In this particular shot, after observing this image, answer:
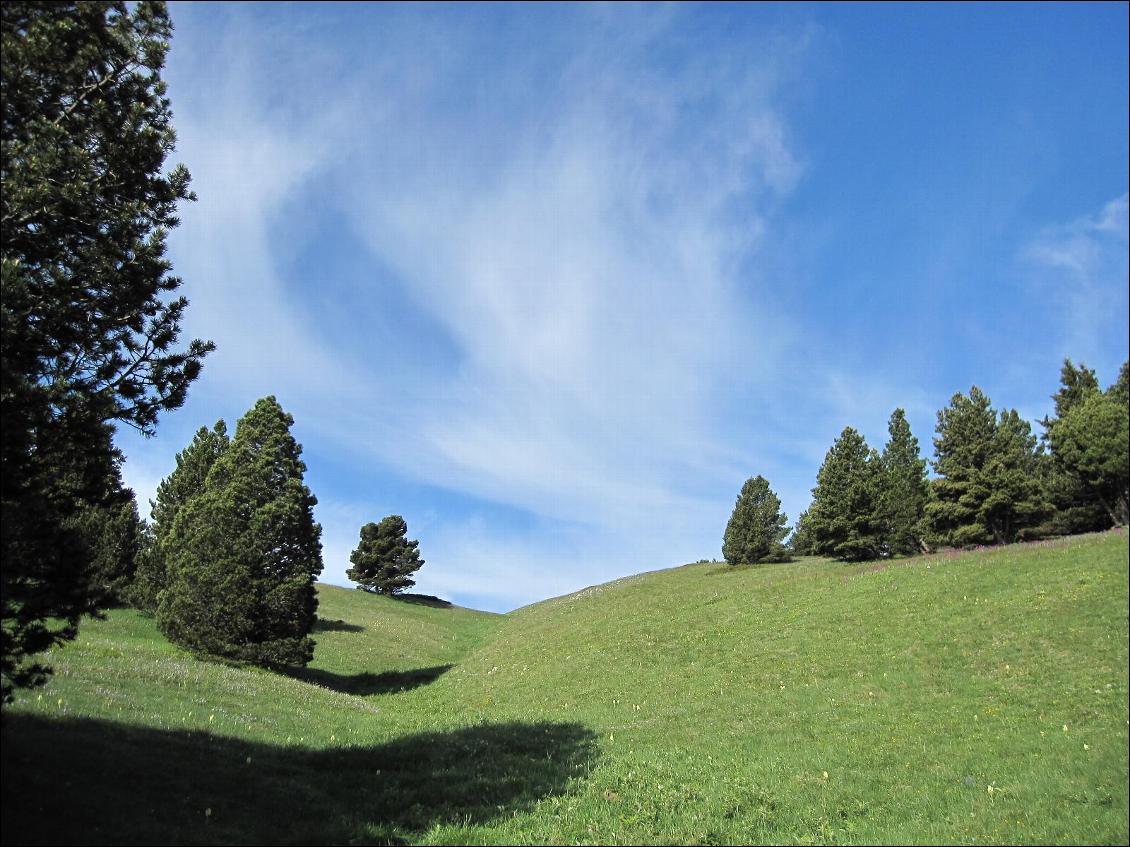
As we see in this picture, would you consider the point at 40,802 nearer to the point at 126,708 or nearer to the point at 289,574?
the point at 126,708

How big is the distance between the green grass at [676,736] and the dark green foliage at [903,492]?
20.0 metres

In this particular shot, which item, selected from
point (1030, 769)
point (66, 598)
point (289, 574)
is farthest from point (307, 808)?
point (289, 574)

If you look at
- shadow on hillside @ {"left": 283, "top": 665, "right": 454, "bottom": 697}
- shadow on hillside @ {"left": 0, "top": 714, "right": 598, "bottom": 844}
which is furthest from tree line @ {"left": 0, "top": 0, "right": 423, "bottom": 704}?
shadow on hillside @ {"left": 283, "top": 665, "right": 454, "bottom": 697}

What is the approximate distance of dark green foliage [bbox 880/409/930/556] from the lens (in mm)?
52134

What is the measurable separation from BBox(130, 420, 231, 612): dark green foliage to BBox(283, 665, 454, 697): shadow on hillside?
11557 mm

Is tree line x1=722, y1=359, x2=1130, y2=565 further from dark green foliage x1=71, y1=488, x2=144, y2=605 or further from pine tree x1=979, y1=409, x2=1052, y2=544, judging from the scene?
dark green foliage x1=71, y1=488, x2=144, y2=605

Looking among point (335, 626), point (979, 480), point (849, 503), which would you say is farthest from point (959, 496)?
point (335, 626)

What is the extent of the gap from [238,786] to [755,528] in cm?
6621

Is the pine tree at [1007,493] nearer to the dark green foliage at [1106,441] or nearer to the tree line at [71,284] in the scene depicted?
the dark green foliage at [1106,441]

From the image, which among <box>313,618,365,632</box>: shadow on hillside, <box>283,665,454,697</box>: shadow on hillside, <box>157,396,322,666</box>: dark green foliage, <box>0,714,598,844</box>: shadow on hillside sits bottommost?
<box>283,665,454,697</box>: shadow on hillside

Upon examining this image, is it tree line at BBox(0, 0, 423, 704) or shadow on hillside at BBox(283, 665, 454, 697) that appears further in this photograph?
shadow on hillside at BBox(283, 665, 454, 697)

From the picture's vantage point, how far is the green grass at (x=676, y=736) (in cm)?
1020

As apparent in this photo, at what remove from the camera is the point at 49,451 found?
29.9 ft

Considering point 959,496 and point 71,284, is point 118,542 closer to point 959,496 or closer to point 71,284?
point 71,284
